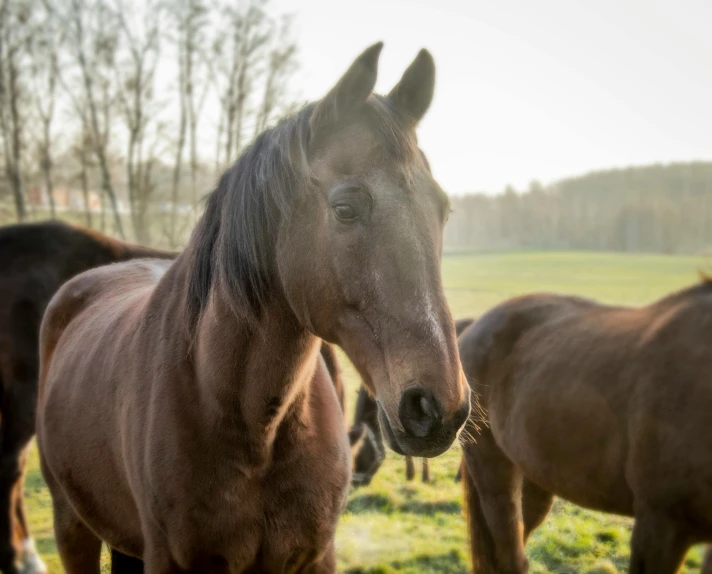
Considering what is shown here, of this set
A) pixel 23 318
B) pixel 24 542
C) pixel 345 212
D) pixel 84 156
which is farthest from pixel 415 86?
pixel 84 156

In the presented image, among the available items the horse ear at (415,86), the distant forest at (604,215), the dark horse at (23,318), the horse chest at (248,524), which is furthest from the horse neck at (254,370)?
the distant forest at (604,215)

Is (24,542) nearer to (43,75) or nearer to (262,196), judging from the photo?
(262,196)

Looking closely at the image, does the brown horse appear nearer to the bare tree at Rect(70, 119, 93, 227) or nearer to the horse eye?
the horse eye

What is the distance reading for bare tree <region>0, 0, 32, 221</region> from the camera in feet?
42.3

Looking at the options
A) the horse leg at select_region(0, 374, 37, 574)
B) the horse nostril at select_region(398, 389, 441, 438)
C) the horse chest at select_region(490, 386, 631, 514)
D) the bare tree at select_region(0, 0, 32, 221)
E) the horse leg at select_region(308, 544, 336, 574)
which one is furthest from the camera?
the bare tree at select_region(0, 0, 32, 221)

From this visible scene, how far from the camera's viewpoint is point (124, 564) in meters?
2.76

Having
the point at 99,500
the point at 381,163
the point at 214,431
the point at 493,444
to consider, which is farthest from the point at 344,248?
the point at 493,444

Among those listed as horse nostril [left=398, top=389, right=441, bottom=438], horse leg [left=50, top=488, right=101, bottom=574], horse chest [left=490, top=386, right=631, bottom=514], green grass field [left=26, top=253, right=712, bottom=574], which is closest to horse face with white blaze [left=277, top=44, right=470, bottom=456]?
horse nostril [left=398, top=389, right=441, bottom=438]

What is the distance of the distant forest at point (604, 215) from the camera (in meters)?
19.8

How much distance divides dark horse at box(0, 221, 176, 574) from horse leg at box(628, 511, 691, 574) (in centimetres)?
370

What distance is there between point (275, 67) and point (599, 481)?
1249 centimetres

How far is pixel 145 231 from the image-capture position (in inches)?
507

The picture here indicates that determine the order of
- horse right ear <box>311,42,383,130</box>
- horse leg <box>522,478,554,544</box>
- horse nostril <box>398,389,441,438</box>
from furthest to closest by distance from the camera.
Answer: horse leg <box>522,478,554,544</box> < horse right ear <box>311,42,383,130</box> < horse nostril <box>398,389,441,438</box>

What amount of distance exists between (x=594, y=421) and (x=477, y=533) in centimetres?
133
